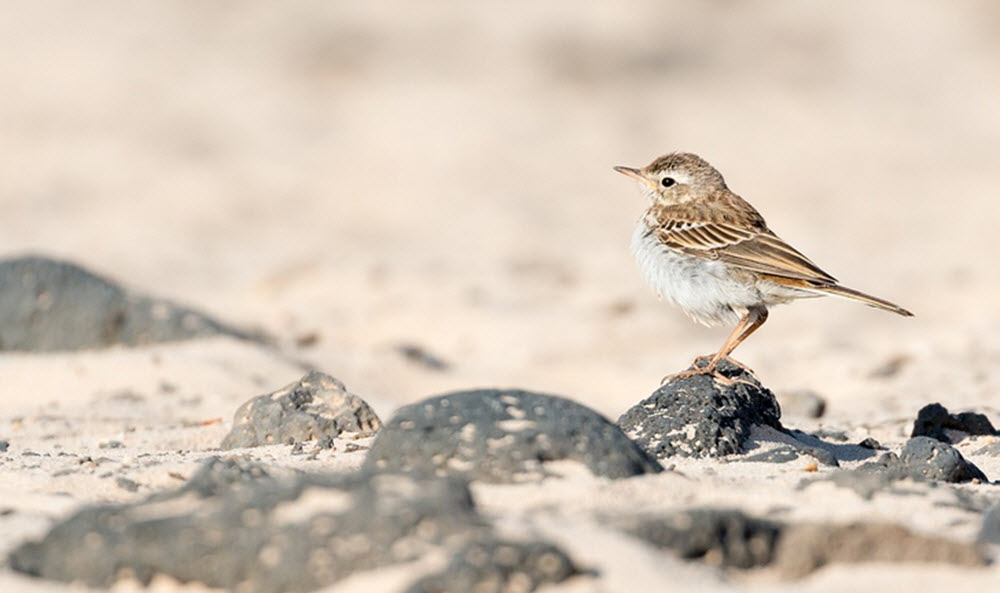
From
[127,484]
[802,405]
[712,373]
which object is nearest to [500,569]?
[127,484]

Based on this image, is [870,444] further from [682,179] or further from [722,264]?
[682,179]

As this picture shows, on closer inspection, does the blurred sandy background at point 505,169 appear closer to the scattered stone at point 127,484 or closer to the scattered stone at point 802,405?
the scattered stone at point 802,405

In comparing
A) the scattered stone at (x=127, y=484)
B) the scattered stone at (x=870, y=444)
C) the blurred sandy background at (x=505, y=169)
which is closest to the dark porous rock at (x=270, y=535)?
the scattered stone at (x=127, y=484)

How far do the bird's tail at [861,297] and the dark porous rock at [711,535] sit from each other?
9.68 feet

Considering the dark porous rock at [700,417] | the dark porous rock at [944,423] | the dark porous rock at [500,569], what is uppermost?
the dark porous rock at [944,423]

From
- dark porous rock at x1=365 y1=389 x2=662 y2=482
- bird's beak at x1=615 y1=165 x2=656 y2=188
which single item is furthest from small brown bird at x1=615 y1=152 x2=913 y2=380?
dark porous rock at x1=365 y1=389 x2=662 y2=482

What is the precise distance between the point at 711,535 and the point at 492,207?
1266 cm

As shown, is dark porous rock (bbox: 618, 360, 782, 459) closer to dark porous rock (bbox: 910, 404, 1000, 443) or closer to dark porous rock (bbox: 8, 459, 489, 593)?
dark porous rock (bbox: 910, 404, 1000, 443)

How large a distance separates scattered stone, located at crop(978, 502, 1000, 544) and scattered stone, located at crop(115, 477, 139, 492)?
2985 millimetres

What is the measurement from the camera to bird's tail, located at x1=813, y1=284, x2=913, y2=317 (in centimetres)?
695

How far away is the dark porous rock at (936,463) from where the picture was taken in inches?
227

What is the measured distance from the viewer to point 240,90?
20.6 m

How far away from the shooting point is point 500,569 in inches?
148

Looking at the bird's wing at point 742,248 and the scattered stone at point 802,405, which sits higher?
the bird's wing at point 742,248
